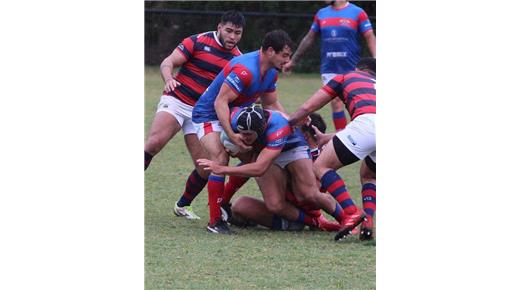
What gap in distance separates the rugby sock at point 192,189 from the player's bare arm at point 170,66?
558 millimetres

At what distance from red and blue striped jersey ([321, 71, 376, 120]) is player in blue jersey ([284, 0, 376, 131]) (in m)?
3.53

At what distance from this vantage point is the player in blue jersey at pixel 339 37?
8.88 m

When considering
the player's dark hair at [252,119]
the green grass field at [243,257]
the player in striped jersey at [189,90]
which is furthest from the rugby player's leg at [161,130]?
the player's dark hair at [252,119]

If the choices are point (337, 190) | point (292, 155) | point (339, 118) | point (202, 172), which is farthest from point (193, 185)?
point (339, 118)

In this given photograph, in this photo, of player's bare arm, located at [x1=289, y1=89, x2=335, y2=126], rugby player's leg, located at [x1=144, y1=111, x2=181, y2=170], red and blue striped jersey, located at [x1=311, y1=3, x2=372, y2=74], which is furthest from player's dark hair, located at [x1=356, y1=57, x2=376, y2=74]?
red and blue striped jersey, located at [x1=311, y1=3, x2=372, y2=74]

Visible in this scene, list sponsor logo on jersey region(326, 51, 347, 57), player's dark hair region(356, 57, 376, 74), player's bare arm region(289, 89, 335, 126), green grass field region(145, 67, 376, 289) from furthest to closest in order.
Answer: sponsor logo on jersey region(326, 51, 347, 57), player's dark hair region(356, 57, 376, 74), player's bare arm region(289, 89, 335, 126), green grass field region(145, 67, 376, 289)

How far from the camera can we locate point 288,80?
12812 millimetres

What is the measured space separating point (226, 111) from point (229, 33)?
667 mm

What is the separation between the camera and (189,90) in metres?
6.11

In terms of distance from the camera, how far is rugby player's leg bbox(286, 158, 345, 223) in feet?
17.9

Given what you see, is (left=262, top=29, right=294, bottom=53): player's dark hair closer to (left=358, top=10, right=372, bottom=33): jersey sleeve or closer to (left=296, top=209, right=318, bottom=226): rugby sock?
(left=296, top=209, right=318, bottom=226): rugby sock

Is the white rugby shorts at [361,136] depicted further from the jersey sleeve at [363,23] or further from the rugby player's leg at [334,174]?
the jersey sleeve at [363,23]
